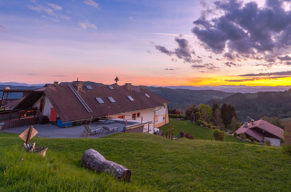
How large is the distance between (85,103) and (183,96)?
119993mm

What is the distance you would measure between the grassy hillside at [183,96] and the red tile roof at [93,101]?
65912mm

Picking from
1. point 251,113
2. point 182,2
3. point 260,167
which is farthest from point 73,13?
point 251,113

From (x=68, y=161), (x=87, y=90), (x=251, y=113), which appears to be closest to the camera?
(x=68, y=161)

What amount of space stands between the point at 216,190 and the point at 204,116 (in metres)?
45.7

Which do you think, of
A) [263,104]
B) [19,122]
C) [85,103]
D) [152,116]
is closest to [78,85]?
[85,103]

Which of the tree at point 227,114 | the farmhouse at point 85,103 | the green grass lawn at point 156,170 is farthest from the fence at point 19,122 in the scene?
the tree at point 227,114

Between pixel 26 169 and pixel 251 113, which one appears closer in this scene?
pixel 26 169

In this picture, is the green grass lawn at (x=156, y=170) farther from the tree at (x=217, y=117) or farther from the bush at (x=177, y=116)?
the tree at (x=217, y=117)

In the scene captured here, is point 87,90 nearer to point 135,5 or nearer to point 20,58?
point 20,58

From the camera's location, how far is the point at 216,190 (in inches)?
208

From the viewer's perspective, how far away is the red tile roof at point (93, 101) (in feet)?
63.2

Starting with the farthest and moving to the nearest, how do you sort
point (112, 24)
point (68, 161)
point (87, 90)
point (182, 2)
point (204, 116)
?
point (204, 116) → point (87, 90) → point (112, 24) → point (182, 2) → point (68, 161)

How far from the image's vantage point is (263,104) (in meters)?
100

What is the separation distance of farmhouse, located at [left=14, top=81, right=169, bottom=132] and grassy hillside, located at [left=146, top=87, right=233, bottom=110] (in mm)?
66900
